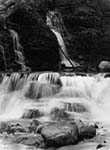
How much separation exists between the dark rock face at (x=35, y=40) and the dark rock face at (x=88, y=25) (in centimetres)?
300

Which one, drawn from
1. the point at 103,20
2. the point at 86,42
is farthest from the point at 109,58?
the point at 103,20

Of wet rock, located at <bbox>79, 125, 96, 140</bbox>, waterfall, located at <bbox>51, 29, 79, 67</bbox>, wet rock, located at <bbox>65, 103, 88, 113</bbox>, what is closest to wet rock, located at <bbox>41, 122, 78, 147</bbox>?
wet rock, located at <bbox>79, 125, 96, 140</bbox>

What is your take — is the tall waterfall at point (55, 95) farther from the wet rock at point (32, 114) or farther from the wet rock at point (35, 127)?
the wet rock at point (35, 127)

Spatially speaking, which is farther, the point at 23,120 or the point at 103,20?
the point at 103,20

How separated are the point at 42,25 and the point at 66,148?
17.2 m

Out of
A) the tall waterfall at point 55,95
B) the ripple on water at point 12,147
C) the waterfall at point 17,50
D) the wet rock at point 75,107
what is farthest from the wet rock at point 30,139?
the waterfall at point 17,50

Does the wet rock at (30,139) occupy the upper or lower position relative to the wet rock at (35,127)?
upper

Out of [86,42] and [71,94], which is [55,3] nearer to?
[86,42]

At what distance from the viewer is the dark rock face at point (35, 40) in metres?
25.1

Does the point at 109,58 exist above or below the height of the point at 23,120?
below

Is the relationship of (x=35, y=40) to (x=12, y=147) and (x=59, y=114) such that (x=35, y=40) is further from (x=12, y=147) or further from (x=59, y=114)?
(x=12, y=147)

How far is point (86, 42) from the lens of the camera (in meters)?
29.0

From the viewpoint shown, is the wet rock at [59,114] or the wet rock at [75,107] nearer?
the wet rock at [59,114]

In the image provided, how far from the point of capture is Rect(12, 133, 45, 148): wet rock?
34.9 ft
